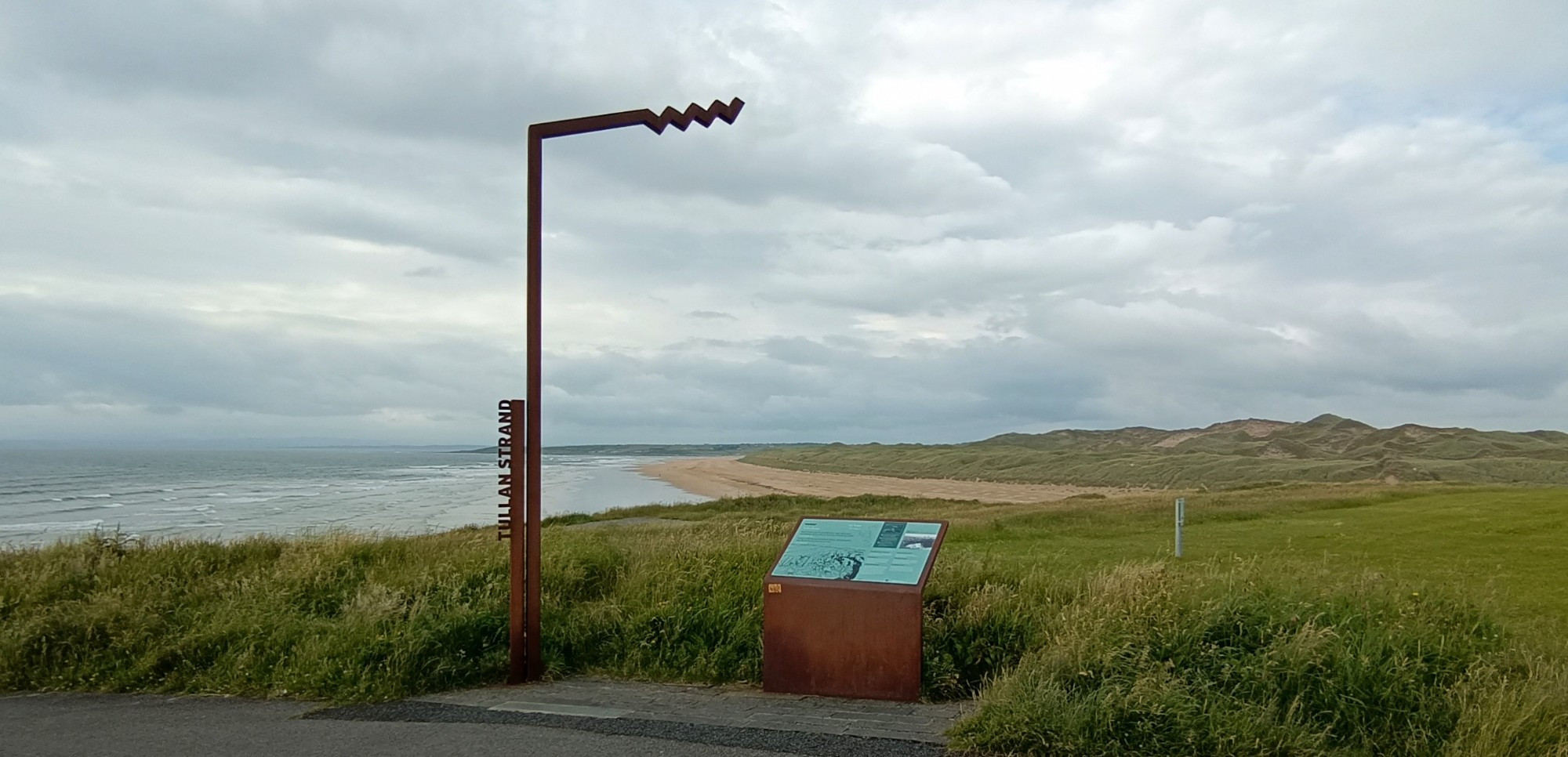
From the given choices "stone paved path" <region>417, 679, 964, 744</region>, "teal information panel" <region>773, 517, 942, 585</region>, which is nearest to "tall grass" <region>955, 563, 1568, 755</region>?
"stone paved path" <region>417, 679, 964, 744</region>

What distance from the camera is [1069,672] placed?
572 centimetres

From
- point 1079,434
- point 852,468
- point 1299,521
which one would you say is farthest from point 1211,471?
point 1079,434

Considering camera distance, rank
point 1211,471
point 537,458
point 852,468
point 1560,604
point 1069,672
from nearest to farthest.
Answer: point 1069,672, point 537,458, point 1560,604, point 1211,471, point 852,468

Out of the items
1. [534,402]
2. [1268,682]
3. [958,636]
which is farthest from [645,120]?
[1268,682]

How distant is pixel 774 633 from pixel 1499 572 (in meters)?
9.48

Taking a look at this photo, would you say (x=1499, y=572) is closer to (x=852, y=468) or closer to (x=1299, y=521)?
(x=1299, y=521)

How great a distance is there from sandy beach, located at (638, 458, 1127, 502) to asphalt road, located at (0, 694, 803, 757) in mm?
48562

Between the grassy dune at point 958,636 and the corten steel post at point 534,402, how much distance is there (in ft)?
0.96

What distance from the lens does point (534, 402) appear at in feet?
23.0

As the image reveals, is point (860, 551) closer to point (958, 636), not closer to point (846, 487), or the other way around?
point (958, 636)

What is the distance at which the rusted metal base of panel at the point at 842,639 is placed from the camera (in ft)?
20.2

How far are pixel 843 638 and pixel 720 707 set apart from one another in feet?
2.74

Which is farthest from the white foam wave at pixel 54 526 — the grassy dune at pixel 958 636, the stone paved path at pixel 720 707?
the stone paved path at pixel 720 707

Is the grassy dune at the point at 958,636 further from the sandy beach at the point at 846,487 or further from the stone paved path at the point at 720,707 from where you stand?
the sandy beach at the point at 846,487
